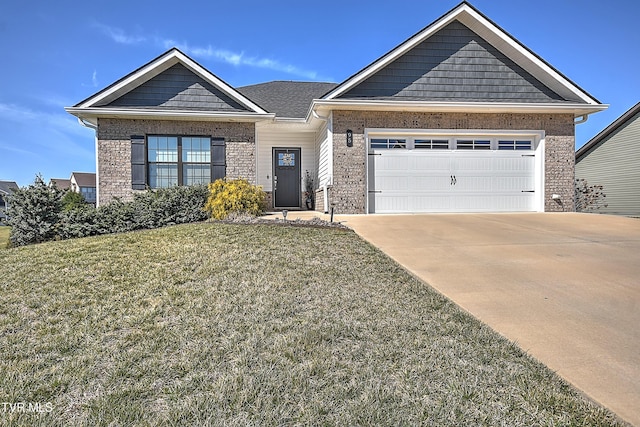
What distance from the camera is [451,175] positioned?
35.3ft

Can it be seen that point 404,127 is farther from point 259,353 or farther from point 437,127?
point 259,353

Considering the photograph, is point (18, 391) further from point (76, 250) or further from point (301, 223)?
point (301, 223)

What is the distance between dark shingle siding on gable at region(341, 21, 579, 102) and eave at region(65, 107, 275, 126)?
153 inches

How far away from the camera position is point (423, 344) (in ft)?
8.50

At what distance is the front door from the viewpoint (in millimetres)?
13344

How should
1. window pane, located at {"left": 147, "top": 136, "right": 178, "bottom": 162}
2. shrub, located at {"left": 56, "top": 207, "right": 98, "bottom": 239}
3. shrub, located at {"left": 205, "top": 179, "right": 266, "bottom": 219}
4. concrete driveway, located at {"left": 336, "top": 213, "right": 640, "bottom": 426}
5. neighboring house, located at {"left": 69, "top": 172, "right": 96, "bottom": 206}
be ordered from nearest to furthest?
concrete driveway, located at {"left": 336, "top": 213, "right": 640, "bottom": 426} → shrub, located at {"left": 56, "top": 207, "right": 98, "bottom": 239} → shrub, located at {"left": 205, "top": 179, "right": 266, "bottom": 219} → window pane, located at {"left": 147, "top": 136, "right": 178, "bottom": 162} → neighboring house, located at {"left": 69, "top": 172, "right": 96, "bottom": 206}

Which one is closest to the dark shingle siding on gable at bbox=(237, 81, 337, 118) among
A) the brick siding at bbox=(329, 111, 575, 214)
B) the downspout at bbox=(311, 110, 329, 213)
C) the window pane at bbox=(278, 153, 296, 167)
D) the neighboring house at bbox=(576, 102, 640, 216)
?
the window pane at bbox=(278, 153, 296, 167)

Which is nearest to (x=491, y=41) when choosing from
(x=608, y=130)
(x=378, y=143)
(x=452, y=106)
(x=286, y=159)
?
(x=452, y=106)

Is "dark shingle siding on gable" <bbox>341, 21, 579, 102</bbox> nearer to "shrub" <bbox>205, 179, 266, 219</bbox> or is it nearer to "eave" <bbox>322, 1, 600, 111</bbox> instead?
"eave" <bbox>322, 1, 600, 111</bbox>

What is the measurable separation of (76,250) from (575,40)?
15.6 meters

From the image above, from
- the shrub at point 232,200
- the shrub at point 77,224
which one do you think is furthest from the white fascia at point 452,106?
the shrub at point 77,224

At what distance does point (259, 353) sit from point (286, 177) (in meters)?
11.2

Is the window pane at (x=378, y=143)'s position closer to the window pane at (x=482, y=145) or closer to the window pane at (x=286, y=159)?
the window pane at (x=482, y=145)

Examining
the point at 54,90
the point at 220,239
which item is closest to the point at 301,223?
the point at 220,239
